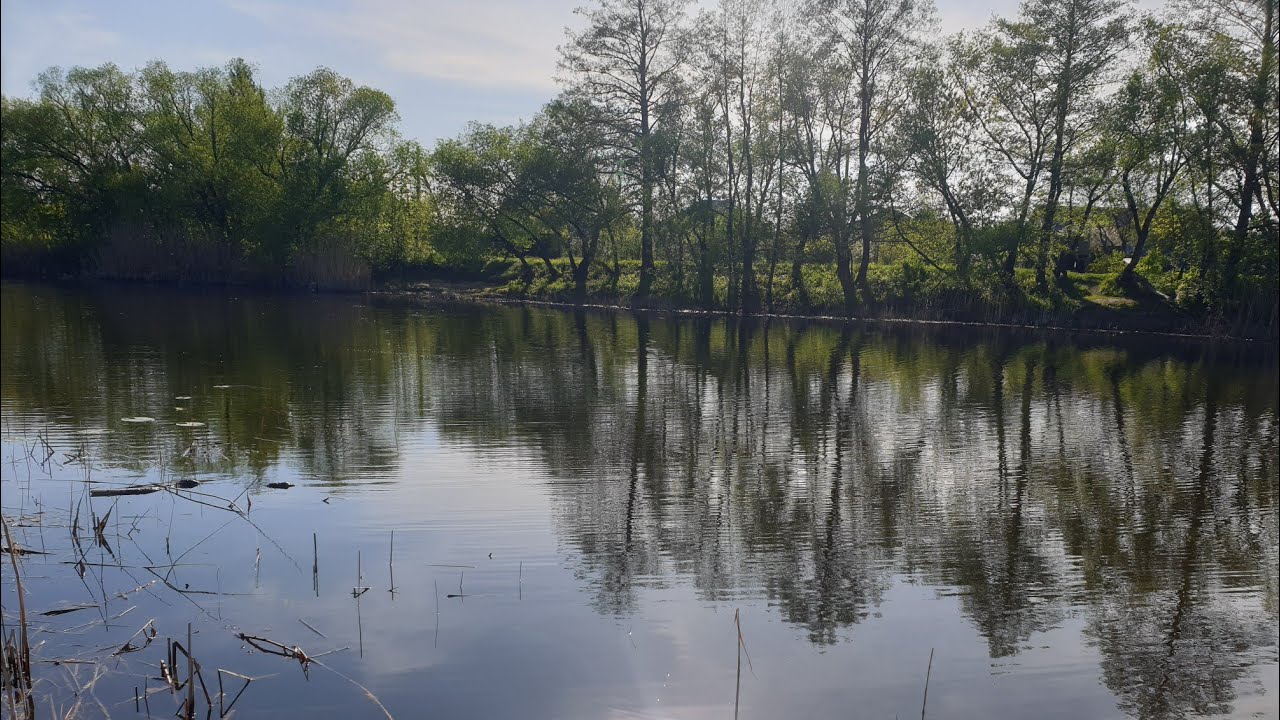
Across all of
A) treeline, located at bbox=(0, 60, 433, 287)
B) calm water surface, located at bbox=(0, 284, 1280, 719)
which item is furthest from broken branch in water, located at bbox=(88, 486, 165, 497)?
treeline, located at bbox=(0, 60, 433, 287)

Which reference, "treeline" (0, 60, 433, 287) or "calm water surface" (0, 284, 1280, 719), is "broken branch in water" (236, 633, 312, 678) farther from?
"treeline" (0, 60, 433, 287)

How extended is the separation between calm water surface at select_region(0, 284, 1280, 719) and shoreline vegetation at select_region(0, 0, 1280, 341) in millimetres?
19649

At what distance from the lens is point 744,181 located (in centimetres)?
4909

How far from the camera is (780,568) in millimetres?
8648

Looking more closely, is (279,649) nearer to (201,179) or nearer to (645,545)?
(645,545)

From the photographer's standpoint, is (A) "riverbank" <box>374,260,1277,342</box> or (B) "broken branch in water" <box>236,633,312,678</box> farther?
(A) "riverbank" <box>374,260,1277,342</box>

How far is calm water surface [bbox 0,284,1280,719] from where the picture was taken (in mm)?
6398

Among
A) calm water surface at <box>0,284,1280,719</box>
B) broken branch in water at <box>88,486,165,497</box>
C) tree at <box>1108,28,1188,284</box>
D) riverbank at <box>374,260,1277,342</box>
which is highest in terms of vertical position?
tree at <box>1108,28,1188,284</box>

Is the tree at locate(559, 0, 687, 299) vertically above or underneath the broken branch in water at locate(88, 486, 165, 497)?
above

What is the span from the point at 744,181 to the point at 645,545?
41700 mm

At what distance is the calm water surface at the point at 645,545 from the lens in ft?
21.0

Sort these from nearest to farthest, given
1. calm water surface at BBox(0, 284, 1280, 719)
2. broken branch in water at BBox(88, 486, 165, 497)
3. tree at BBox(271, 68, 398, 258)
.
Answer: calm water surface at BBox(0, 284, 1280, 719), broken branch in water at BBox(88, 486, 165, 497), tree at BBox(271, 68, 398, 258)

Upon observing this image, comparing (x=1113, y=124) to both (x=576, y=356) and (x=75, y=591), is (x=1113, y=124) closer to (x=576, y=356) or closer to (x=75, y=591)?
(x=576, y=356)

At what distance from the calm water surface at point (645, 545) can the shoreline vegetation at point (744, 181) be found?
19.6 m
